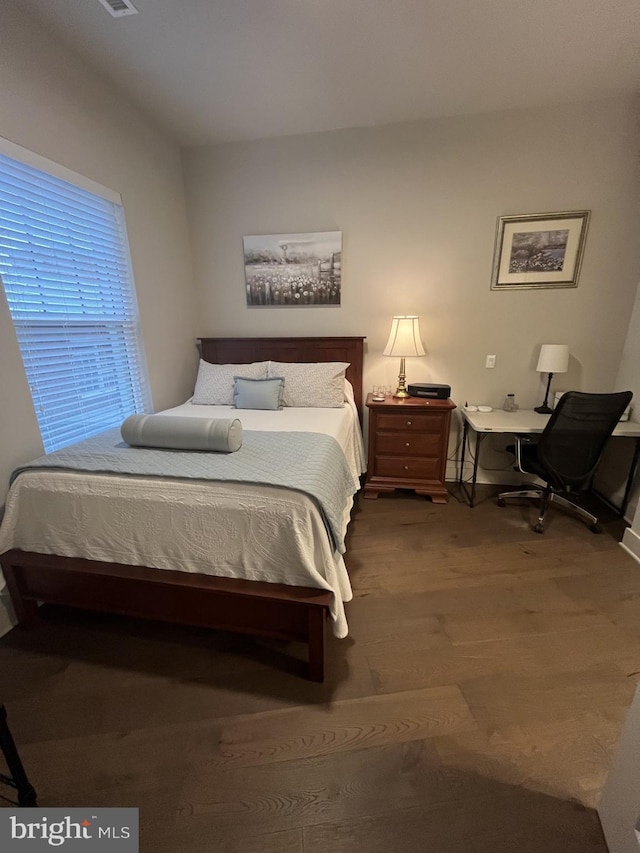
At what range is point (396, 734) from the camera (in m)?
1.26

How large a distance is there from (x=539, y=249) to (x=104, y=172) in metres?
3.05

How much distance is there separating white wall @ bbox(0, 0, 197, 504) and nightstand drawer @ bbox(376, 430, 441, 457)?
1.82 m

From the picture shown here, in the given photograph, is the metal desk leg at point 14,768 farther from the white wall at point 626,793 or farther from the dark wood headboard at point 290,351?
Answer: the dark wood headboard at point 290,351

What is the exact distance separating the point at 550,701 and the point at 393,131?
352 cm

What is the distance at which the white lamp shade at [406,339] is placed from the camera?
108 inches

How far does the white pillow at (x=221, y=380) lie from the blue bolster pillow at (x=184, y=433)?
1105 mm

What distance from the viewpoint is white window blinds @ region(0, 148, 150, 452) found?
177cm

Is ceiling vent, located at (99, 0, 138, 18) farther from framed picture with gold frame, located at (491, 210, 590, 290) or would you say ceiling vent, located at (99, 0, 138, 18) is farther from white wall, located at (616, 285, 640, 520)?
white wall, located at (616, 285, 640, 520)

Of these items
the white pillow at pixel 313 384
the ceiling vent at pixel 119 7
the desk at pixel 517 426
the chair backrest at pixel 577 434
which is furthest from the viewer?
the white pillow at pixel 313 384

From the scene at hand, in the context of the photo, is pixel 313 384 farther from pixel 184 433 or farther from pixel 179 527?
pixel 179 527

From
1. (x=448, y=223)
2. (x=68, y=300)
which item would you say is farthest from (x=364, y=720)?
(x=448, y=223)

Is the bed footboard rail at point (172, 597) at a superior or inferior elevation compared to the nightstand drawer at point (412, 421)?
inferior

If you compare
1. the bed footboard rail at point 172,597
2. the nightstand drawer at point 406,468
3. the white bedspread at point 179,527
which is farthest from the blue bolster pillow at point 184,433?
the nightstand drawer at point 406,468

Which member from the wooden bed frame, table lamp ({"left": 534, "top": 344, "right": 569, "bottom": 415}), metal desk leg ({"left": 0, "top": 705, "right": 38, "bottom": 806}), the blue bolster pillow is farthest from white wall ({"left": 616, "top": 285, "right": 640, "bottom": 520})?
metal desk leg ({"left": 0, "top": 705, "right": 38, "bottom": 806})
